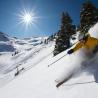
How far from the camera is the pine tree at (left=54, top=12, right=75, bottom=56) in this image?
41.6m

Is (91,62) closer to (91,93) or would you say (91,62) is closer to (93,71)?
(93,71)

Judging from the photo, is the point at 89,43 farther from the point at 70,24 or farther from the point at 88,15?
the point at 70,24

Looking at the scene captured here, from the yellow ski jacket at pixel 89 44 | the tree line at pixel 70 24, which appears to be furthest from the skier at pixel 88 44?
the tree line at pixel 70 24

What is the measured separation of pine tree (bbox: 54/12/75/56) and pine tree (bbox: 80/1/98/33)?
675 centimetres

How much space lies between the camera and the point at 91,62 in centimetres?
1150

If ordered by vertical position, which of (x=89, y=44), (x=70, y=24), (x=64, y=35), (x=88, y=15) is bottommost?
(x=89, y=44)

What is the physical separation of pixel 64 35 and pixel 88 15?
870cm

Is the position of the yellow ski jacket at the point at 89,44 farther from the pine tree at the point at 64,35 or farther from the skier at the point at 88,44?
the pine tree at the point at 64,35

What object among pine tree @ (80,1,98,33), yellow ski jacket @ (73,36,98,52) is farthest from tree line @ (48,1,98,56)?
yellow ski jacket @ (73,36,98,52)

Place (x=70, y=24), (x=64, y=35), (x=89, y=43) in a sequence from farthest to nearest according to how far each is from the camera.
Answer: (x=70, y=24) → (x=64, y=35) → (x=89, y=43)

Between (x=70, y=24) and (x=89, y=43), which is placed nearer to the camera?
(x=89, y=43)

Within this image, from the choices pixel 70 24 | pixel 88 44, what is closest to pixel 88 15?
pixel 70 24

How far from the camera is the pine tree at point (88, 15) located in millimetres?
34844

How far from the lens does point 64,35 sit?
4238 cm
